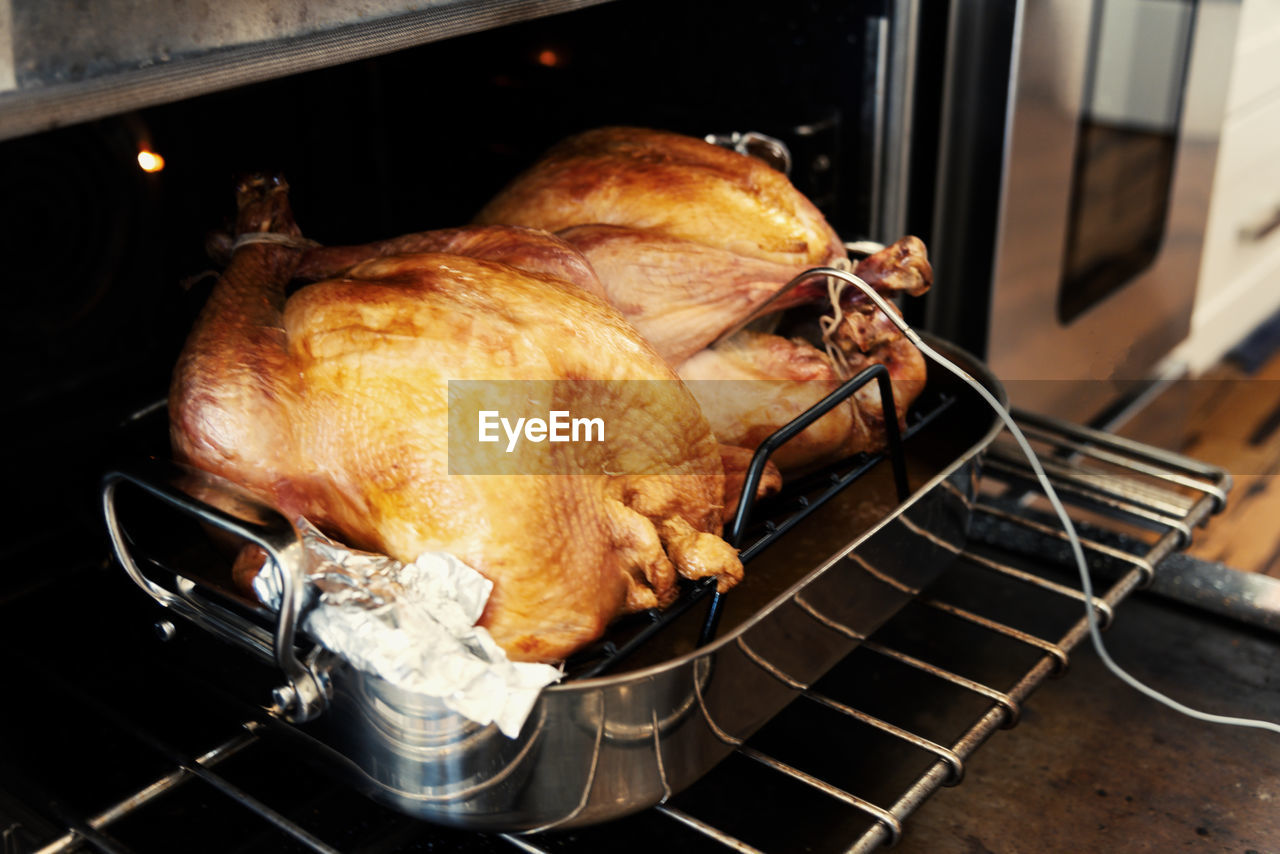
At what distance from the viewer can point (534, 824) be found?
731mm

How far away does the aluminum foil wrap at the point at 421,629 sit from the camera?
65 cm

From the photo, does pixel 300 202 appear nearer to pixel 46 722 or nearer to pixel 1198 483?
pixel 46 722

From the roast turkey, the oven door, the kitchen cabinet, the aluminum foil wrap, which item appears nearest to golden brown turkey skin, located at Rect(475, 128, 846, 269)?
the roast turkey

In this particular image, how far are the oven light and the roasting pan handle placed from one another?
0.45 metres

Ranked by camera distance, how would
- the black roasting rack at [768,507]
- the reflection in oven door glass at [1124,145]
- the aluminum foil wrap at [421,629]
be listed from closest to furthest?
the aluminum foil wrap at [421,629] < the black roasting rack at [768,507] < the reflection in oven door glass at [1124,145]

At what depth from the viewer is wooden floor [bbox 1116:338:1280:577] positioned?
1831 mm

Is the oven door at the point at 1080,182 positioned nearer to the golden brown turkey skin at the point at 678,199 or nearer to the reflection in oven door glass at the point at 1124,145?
the reflection in oven door glass at the point at 1124,145

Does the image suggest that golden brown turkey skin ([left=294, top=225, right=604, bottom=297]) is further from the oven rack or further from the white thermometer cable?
the oven rack

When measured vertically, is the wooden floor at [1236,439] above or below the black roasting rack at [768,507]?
below

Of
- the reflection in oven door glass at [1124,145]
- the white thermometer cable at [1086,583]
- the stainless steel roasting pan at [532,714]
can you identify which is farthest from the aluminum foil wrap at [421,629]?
the reflection in oven door glass at [1124,145]

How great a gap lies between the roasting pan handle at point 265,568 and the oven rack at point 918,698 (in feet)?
0.31

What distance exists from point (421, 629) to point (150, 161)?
0.65m

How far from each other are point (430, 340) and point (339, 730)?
0.26 m

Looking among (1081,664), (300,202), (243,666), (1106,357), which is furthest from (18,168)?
(1106,357)
